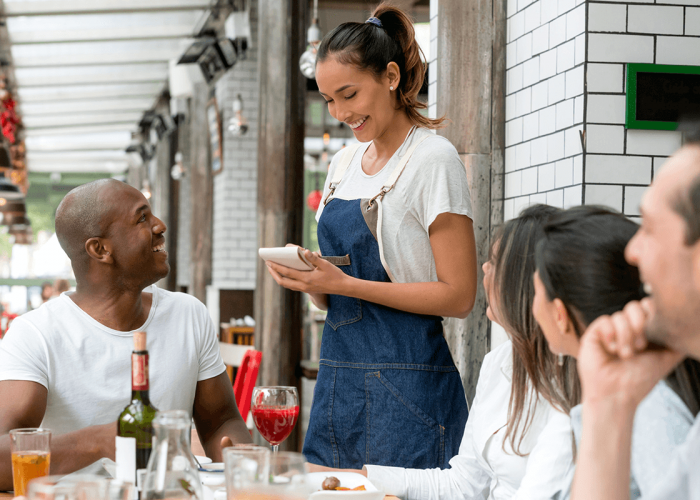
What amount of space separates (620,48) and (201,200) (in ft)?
22.5

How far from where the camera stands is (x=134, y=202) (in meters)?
1.82

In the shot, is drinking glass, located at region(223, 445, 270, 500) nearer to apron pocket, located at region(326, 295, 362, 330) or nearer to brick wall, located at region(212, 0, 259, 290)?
apron pocket, located at region(326, 295, 362, 330)

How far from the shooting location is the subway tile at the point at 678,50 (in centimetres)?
221

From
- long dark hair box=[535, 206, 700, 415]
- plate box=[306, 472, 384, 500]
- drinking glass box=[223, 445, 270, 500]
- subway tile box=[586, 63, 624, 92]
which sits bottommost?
plate box=[306, 472, 384, 500]

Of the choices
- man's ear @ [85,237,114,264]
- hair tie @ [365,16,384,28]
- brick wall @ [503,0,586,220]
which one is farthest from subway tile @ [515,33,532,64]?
man's ear @ [85,237,114,264]

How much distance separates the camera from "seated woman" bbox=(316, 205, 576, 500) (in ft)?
4.02

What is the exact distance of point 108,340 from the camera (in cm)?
176

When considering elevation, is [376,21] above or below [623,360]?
above

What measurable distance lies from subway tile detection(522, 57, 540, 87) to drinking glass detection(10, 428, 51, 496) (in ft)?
5.99

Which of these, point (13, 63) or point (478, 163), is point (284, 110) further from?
point (13, 63)

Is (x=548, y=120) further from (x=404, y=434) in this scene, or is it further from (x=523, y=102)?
(x=404, y=434)

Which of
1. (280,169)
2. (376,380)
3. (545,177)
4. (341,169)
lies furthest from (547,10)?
(280,169)

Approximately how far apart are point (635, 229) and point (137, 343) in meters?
0.76

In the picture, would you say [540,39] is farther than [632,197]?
Yes
